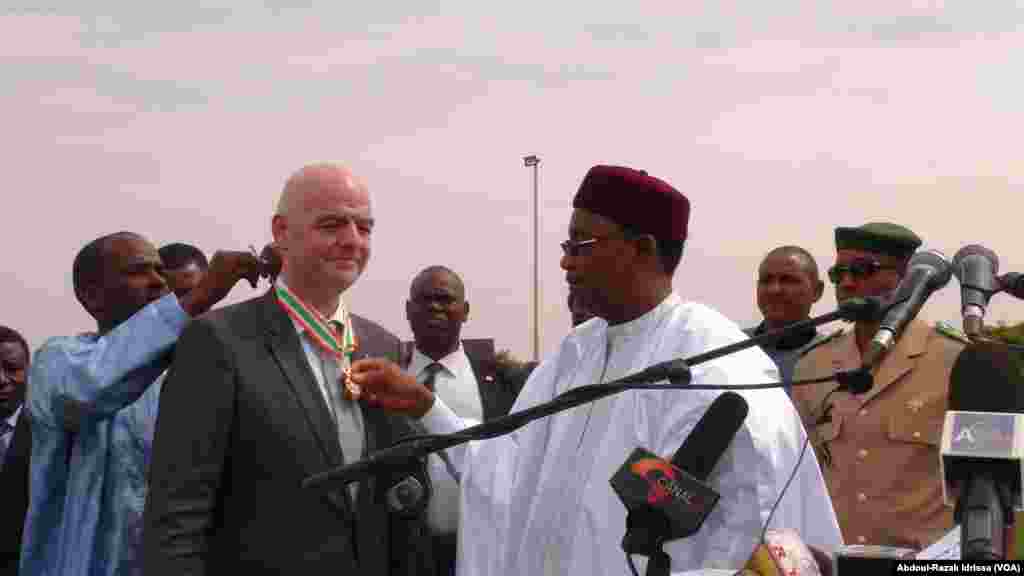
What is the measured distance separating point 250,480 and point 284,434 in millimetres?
183

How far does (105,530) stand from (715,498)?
119 inches

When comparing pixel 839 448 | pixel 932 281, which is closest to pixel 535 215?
pixel 839 448

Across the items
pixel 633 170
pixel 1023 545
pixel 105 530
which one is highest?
pixel 633 170

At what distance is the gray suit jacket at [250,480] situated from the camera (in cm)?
434

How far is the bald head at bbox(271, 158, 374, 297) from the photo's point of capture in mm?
4633

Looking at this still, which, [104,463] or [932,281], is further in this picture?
[104,463]

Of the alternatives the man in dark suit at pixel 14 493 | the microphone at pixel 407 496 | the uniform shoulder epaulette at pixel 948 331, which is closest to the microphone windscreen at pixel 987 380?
the microphone at pixel 407 496

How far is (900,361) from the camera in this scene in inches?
225

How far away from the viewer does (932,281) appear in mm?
2957

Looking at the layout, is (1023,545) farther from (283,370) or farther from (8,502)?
(8,502)

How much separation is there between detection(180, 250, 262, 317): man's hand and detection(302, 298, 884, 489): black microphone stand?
1814 mm

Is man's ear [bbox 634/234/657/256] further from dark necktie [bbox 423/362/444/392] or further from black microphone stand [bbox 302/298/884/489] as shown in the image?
dark necktie [bbox 423/362/444/392]

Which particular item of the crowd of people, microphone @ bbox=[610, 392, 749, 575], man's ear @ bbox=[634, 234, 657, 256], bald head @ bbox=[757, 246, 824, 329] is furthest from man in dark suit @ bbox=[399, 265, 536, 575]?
microphone @ bbox=[610, 392, 749, 575]

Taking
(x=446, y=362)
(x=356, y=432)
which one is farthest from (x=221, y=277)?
(x=446, y=362)
